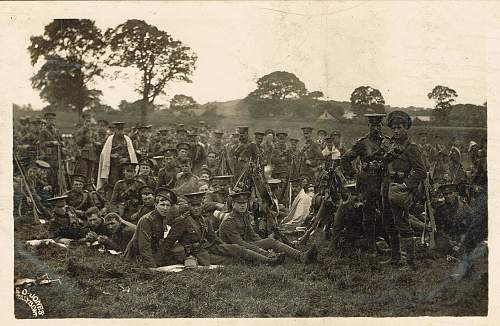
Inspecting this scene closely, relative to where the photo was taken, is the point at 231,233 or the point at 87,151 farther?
the point at 87,151

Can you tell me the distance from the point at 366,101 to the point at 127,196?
3.50 meters

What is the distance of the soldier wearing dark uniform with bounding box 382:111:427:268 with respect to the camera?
816 cm

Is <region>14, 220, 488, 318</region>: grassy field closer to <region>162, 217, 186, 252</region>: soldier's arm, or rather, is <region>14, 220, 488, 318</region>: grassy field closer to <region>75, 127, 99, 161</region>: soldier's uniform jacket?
<region>162, 217, 186, 252</region>: soldier's arm

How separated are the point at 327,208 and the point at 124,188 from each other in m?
2.78

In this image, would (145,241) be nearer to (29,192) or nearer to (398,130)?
(29,192)

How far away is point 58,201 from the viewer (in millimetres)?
8164

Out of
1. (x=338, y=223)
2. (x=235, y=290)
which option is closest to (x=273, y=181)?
(x=338, y=223)

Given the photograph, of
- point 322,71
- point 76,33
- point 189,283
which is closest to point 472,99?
point 322,71

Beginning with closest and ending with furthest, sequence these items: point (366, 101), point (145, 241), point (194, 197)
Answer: point (145, 241), point (194, 197), point (366, 101)

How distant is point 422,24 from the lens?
27.3 ft

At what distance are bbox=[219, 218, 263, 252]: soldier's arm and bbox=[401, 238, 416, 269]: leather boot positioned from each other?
6.49 ft

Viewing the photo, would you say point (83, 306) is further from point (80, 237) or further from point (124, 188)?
point (124, 188)

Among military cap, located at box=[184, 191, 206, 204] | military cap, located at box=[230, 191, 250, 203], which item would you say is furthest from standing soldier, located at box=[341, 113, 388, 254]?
military cap, located at box=[184, 191, 206, 204]

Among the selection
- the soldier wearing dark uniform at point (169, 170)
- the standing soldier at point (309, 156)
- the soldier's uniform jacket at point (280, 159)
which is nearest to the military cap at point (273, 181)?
the soldier's uniform jacket at point (280, 159)
